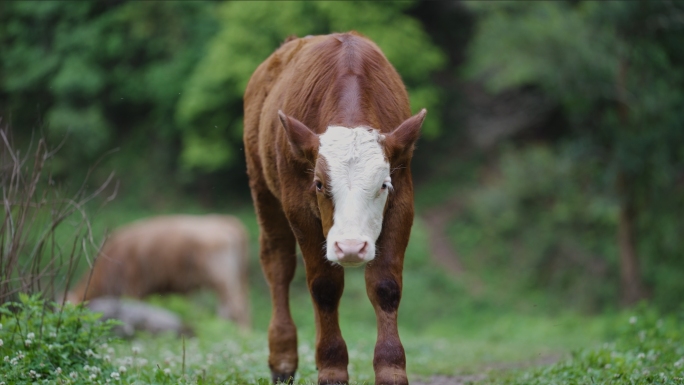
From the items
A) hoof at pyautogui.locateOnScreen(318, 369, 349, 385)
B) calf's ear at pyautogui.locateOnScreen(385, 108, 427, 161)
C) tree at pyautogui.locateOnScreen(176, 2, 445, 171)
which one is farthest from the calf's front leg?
tree at pyautogui.locateOnScreen(176, 2, 445, 171)

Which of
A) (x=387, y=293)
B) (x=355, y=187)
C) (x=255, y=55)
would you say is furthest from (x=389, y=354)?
(x=255, y=55)

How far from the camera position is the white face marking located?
15.7 ft

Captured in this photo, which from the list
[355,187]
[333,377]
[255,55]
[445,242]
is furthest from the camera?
[445,242]

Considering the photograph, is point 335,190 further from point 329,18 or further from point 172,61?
point 172,61

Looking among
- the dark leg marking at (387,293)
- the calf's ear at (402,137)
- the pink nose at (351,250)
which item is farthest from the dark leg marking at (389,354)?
the calf's ear at (402,137)

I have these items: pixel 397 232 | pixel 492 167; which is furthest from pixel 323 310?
pixel 492 167

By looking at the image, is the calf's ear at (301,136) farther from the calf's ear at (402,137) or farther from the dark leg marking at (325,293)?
the dark leg marking at (325,293)

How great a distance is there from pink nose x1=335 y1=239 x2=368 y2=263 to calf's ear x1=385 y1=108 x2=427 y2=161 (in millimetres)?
719

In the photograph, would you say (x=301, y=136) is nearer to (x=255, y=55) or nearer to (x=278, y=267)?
(x=278, y=267)

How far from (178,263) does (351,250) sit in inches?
560

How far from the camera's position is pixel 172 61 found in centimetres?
2847

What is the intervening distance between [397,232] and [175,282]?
13.9 m

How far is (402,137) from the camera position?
521cm

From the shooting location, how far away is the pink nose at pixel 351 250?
185 inches
